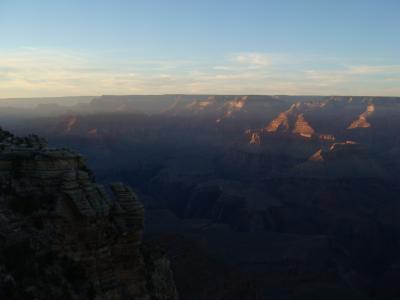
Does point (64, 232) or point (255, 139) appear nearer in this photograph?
point (64, 232)

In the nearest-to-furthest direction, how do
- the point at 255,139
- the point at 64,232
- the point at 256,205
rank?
the point at 64,232
the point at 256,205
the point at 255,139

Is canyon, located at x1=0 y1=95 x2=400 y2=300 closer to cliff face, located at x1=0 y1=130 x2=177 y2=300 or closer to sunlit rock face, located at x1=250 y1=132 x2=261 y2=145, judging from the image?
cliff face, located at x1=0 y1=130 x2=177 y2=300

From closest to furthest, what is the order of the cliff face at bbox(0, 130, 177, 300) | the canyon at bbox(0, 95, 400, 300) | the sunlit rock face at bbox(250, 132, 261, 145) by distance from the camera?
the cliff face at bbox(0, 130, 177, 300) → the canyon at bbox(0, 95, 400, 300) → the sunlit rock face at bbox(250, 132, 261, 145)

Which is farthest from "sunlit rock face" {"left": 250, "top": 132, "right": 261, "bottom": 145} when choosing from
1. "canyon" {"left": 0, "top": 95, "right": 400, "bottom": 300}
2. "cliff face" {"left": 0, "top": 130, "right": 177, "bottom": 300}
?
"cliff face" {"left": 0, "top": 130, "right": 177, "bottom": 300}

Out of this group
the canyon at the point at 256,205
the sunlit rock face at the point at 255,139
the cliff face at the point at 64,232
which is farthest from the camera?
the sunlit rock face at the point at 255,139

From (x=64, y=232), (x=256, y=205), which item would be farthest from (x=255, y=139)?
(x=64, y=232)

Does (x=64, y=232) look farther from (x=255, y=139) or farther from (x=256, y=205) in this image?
(x=255, y=139)

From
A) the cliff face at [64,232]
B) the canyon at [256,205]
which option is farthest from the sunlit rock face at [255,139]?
the cliff face at [64,232]

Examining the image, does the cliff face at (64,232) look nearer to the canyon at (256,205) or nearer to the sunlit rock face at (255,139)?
the canyon at (256,205)

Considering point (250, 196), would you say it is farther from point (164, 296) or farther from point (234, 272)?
point (164, 296)
